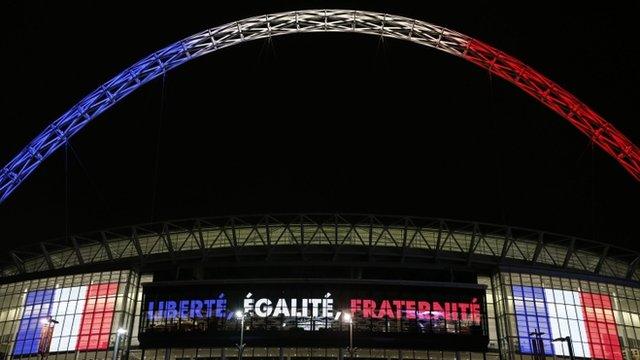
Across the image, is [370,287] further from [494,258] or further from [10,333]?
[10,333]

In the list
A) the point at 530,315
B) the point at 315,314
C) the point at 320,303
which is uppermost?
the point at 320,303

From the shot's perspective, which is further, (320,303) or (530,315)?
(530,315)

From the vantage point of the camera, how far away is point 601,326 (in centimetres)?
5853

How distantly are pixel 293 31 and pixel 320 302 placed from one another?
3683 cm

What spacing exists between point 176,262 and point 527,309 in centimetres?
4063

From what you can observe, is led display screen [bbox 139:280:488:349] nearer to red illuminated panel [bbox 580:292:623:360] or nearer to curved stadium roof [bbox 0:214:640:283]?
curved stadium roof [bbox 0:214:640:283]

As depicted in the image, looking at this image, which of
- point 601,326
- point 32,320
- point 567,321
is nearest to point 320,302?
point 567,321

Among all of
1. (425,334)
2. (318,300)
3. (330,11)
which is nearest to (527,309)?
(425,334)

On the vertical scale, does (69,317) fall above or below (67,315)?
below

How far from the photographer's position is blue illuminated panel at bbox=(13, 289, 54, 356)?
59.9 meters

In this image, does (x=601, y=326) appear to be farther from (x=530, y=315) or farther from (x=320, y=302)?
(x=320, y=302)

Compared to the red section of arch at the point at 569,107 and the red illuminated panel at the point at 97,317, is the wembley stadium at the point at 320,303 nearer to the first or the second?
the red illuminated panel at the point at 97,317

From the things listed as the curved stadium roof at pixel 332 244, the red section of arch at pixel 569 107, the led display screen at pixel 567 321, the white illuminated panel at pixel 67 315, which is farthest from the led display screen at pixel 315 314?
the red section of arch at pixel 569 107

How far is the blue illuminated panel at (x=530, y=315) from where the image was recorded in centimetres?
5647
